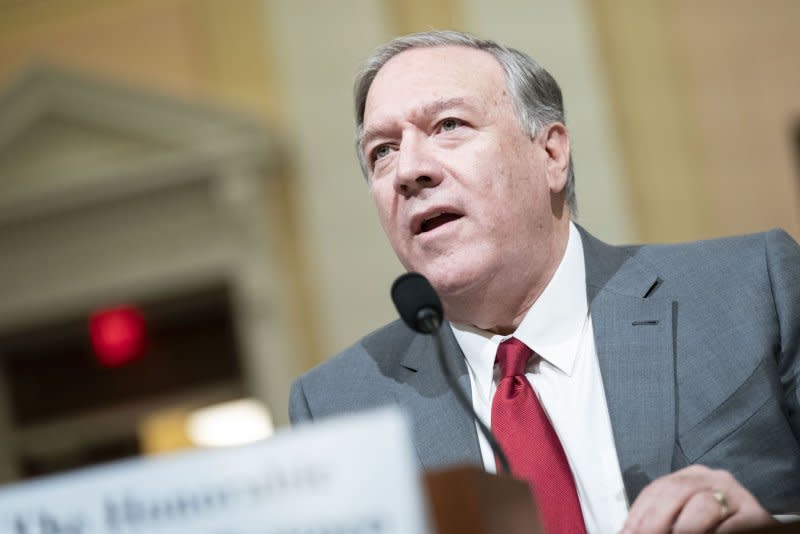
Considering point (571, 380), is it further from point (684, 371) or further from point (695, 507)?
point (695, 507)

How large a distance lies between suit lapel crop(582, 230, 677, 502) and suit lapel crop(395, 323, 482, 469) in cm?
27

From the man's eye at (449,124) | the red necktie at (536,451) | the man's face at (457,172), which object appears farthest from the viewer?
the man's eye at (449,124)

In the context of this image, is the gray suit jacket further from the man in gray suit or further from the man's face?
the man's face

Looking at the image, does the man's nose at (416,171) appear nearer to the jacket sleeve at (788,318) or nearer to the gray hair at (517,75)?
the gray hair at (517,75)

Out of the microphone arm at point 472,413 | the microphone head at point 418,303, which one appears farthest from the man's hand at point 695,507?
the microphone head at point 418,303

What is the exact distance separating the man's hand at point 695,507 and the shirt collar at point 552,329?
0.58 metres

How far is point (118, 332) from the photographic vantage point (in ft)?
21.5

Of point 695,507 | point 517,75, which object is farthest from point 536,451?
point 517,75

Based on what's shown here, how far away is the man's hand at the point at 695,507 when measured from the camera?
163 centimetres

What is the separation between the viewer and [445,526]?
1.33 meters

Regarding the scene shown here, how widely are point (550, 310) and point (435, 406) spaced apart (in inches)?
11.4

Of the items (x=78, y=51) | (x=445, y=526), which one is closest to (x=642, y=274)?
(x=445, y=526)

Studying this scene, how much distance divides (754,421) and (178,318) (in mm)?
4834

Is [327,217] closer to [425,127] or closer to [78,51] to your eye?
[78,51]
